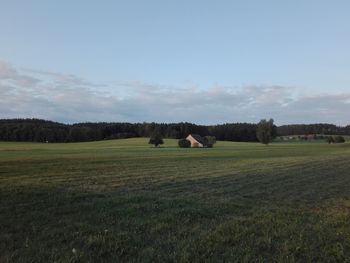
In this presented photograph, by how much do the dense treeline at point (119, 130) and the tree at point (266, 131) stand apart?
29972mm

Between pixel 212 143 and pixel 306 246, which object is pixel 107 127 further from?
pixel 306 246

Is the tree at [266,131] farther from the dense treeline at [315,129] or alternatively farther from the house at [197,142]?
the dense treeline at [315,129]

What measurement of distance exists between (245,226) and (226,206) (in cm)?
273

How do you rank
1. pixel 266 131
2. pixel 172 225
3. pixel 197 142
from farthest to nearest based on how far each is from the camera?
pixel 266 131 < pixel 197 142 < pixel 172 225

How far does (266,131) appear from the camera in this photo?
122 meters

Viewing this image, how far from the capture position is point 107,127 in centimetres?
16062

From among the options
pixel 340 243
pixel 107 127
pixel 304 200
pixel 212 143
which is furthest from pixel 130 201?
pixel 107 127

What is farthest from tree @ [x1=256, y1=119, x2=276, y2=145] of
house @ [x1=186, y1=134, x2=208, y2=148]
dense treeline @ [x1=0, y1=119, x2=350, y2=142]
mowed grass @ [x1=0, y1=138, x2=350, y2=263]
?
mowed grass @ [x1=0, y1=138, x2=350, y2=263]

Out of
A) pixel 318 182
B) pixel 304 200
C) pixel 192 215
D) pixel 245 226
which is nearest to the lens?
pixel 245 226

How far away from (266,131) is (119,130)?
2458 inches

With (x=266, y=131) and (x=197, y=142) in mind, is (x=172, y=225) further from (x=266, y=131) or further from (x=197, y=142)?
(x=266, y=131)

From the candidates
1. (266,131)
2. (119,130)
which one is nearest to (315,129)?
(266,131)

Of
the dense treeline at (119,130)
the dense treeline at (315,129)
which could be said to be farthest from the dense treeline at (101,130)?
the dense treeline at (315,129)

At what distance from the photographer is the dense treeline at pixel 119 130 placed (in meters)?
132
